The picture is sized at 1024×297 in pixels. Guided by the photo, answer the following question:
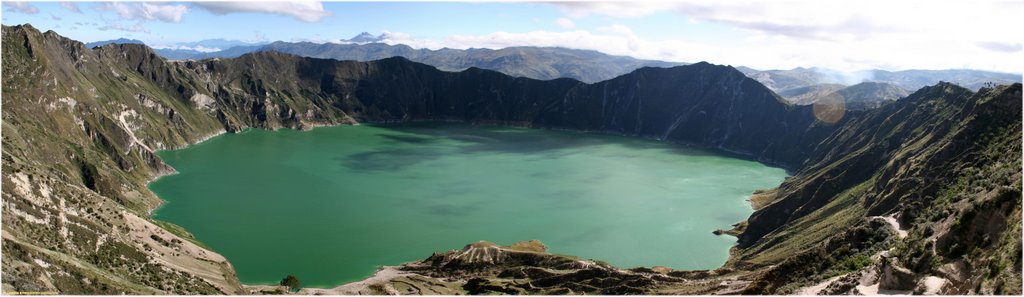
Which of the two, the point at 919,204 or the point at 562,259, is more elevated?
the point at 919,204

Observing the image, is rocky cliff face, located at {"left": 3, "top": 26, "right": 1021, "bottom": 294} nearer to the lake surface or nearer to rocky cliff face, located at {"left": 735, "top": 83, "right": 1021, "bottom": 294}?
rocky cliff face, located at {"left": 735, "top": 83, "right": 1021, "bottom": 294}

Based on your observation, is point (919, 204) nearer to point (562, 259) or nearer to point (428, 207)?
point (562, 259)

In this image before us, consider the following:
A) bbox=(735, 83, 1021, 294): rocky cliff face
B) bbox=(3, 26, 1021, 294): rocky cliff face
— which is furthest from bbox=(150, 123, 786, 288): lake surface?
bbox=(735, 83, 1021, 294): rocky cliff face

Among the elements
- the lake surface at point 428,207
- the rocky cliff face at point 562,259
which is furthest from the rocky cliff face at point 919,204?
the lake surface at point 428,207

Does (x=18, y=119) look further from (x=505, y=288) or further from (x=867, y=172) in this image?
(x=867, y=172)

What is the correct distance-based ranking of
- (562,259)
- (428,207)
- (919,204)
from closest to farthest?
(919,204) < (562,259) < (428,207)

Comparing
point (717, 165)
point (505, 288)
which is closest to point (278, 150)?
point (717, 165)

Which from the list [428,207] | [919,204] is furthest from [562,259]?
[428,207]

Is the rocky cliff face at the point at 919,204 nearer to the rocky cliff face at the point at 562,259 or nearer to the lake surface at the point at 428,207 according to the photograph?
the rocky cliff face at the point at 562,259
